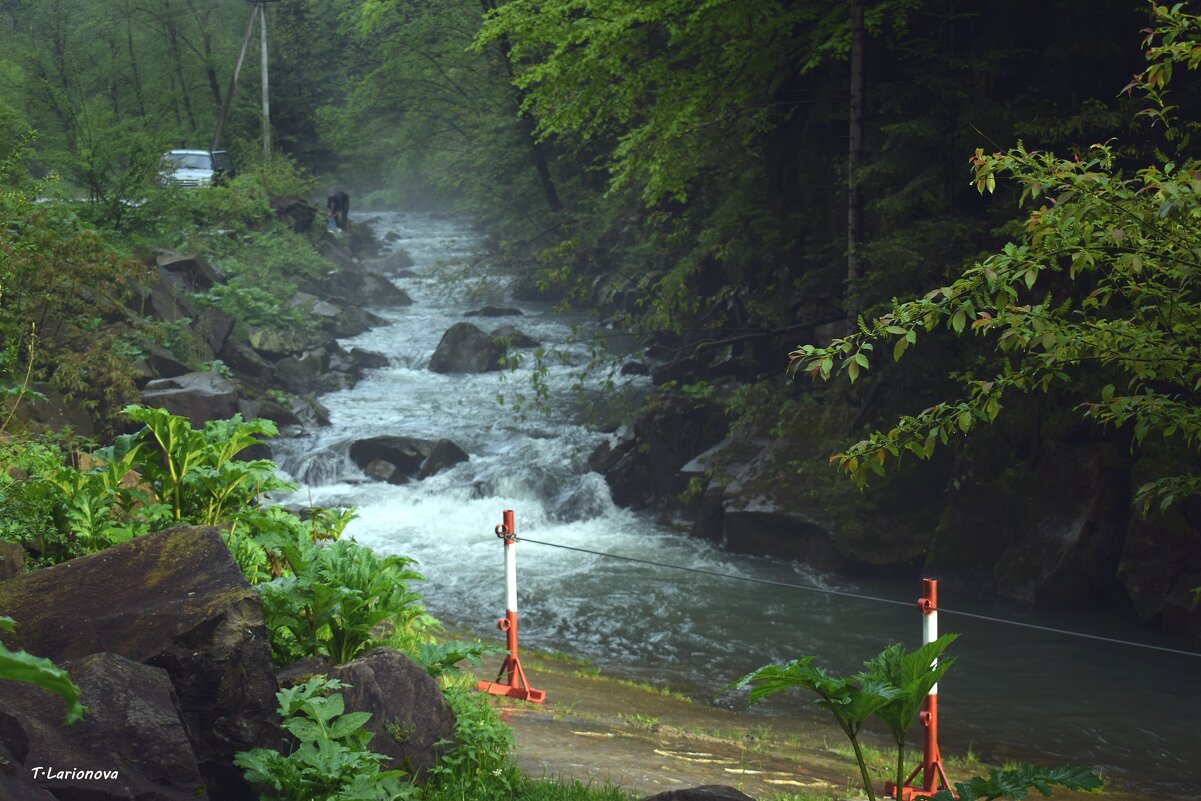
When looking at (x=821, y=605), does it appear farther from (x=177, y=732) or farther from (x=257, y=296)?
(x=257, y=296)

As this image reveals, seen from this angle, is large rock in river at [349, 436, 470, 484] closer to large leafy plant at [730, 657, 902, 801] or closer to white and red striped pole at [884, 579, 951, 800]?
white and red striped pole at [884, 579, 951, 800]

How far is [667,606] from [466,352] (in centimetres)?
1186

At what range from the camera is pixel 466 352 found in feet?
76.6

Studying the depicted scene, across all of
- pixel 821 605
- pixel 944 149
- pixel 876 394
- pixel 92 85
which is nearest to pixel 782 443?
pixel 876 394

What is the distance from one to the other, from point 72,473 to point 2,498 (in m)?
0.36

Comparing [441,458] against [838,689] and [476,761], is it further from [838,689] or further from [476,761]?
[838,689]

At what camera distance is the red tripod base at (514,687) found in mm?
7121

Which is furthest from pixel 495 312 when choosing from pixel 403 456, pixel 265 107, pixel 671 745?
pixel 671 745

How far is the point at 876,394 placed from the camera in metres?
14.2

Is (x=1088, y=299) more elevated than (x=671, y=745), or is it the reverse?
(x=1088, y=299)

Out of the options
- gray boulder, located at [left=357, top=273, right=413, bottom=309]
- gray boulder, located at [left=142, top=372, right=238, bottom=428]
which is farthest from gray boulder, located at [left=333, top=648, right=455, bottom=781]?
gray boulder, located at [left=357, top=273, right=413, bottom=309]

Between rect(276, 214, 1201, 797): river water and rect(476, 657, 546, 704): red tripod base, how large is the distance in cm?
169

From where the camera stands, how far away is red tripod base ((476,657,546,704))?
23.4 feet

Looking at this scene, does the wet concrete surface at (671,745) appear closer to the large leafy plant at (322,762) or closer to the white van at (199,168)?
the large leafy plant at (322,762)
